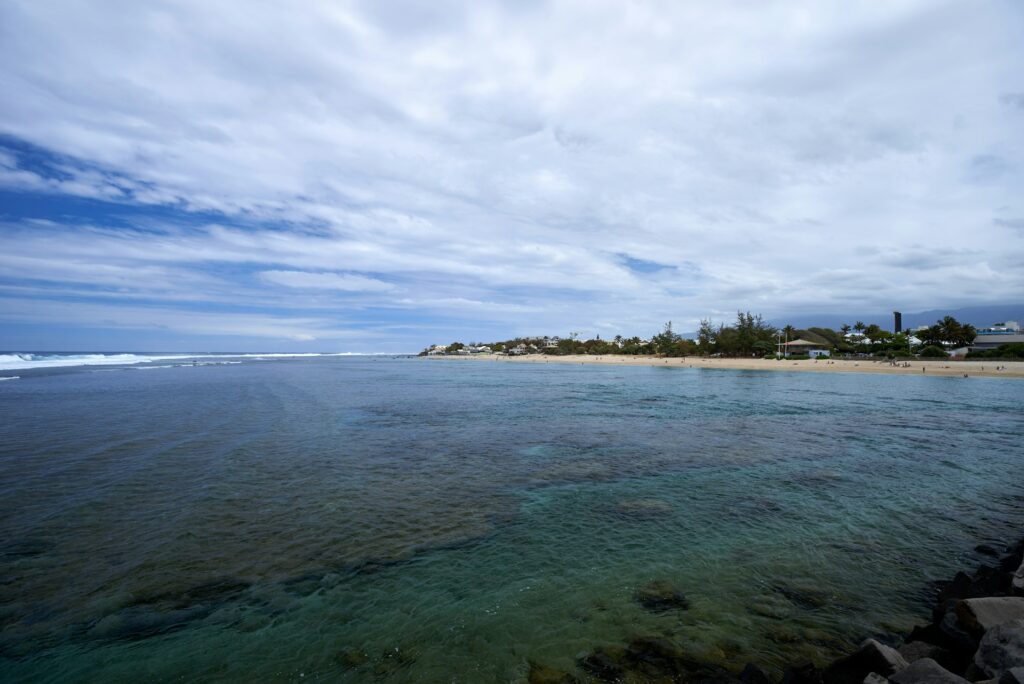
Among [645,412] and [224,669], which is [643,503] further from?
[645,412]

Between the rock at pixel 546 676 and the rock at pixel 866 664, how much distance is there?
2.53 m

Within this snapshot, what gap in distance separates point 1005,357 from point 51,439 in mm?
96870

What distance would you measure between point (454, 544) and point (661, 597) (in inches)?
142

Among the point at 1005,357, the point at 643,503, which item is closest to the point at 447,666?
the point at 643,503

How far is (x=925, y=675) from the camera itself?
12.7ft

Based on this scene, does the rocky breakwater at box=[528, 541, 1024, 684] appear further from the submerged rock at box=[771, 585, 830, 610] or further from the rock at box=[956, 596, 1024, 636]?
the submerged rock at box=[771, 585, 830, 610]

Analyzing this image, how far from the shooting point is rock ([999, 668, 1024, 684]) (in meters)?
3.38

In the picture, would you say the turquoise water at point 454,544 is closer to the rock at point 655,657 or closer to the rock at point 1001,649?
the rock at point 655,657

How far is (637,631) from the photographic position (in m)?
5.66

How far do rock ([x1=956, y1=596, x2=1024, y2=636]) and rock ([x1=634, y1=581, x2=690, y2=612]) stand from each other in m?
2.87

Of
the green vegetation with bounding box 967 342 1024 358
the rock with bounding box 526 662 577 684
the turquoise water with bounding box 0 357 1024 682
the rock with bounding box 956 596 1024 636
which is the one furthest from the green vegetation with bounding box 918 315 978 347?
the rock with bounding box 526 662 577 684

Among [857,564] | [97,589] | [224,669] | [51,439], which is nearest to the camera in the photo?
[224,669]

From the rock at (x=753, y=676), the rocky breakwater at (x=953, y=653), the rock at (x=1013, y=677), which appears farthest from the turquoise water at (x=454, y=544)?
the rock at (x=1013, y=677)

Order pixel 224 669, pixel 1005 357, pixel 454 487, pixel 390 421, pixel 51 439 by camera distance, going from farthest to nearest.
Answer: pixel 1005 357
pixel 390 421
pixel 51 439
pixel 454 487
pixel 224 669
